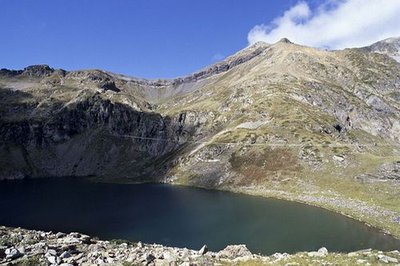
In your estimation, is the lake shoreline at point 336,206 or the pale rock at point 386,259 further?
the lake shoreline at point 336,206

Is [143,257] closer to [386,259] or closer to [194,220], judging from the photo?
[386,259]

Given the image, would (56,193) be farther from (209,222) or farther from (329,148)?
(329,148)

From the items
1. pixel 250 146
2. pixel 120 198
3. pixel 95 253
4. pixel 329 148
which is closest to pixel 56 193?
pixel 120 198

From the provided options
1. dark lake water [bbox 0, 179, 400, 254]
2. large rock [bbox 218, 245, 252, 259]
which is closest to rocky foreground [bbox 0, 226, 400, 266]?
large rock [bbox 218, 245, 252, 259]

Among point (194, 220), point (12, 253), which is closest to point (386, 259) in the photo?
point (12, 253)

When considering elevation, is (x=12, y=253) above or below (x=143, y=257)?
below

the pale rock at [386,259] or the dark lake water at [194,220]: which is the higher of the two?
the pale rock at [386,259]

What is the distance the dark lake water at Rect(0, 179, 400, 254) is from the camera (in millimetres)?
82938

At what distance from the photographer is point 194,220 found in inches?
4213

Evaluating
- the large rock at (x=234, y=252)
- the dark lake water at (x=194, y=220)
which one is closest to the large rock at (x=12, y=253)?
the large rock at (x=234, y=252)

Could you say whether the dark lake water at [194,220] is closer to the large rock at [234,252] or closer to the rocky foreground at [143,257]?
the large rock at [234,252]

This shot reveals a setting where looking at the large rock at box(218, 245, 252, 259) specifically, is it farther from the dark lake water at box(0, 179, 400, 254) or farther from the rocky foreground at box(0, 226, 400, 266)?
the dark lake water at box(0, 179, 400, 254)

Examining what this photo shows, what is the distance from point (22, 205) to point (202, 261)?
117069mm

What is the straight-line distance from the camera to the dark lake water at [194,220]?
272ft
